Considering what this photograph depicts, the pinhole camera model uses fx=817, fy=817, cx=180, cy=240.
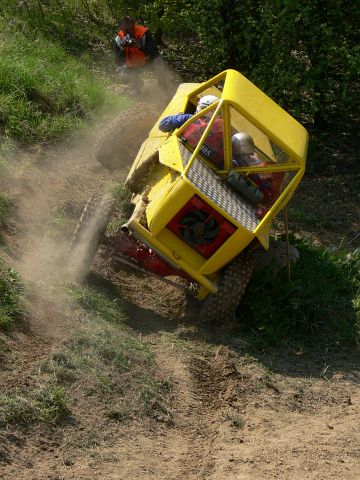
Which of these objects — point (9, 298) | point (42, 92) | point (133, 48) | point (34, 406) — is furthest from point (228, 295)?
point (133, 48)

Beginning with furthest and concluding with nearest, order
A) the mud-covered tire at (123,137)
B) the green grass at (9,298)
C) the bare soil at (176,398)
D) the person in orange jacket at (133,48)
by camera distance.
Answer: the person in orange jacket at (133,48) → the mud-covered tire at (123,137) → the green grass at (9,298) → the bare soil at (176,398)

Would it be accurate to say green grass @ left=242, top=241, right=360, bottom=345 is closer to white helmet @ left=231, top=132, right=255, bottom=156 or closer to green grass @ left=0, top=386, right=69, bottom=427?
white helmet @ left=231, top=132, right=255, bottom=156

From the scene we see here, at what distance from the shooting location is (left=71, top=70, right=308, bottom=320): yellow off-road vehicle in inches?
281

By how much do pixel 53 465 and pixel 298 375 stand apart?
2756 mm

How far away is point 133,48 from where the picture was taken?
12.1 metres

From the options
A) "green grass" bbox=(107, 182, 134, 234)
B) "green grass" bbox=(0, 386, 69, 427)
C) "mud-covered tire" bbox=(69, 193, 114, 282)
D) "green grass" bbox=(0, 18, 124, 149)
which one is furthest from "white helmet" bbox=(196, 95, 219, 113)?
"green grass" bbox=(0, 386, 69, 427)

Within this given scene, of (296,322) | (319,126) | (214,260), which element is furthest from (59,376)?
(319,126)

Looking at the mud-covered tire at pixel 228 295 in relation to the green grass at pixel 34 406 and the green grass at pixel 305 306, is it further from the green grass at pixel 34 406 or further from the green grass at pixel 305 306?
the green grass at pixel 34 406

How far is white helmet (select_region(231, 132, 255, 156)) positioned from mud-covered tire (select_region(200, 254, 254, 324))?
3.37 feet

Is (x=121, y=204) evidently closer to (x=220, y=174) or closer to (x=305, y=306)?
(x=220, y=174)

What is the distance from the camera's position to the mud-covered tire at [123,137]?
9.66 metres

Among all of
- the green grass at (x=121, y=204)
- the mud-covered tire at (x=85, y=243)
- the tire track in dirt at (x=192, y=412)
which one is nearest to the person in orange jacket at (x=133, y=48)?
the green grass at (x=121, y=204)

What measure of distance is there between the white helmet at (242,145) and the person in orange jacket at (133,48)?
4.78m

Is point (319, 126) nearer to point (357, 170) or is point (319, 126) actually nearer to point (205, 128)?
point (357, 170)
